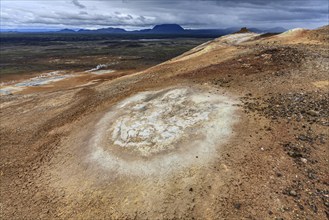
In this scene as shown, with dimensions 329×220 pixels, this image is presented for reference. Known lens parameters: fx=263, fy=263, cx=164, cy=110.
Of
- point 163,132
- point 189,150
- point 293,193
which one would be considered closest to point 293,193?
point 293,193

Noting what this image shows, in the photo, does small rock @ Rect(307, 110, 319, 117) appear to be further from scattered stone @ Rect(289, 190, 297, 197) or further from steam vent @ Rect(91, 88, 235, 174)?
scattered stone @ Rect(289, 190, 297, 197)

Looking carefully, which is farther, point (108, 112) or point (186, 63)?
point (186, 63)

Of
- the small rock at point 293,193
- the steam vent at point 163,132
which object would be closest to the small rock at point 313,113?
the steam vent at point 163,132

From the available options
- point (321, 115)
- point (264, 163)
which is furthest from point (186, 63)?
point (264, 163)

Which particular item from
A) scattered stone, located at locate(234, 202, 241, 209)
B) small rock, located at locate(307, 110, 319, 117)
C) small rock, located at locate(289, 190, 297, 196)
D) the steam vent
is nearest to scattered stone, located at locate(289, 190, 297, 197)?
small rock, located at locate(289, 190, 297, 196)

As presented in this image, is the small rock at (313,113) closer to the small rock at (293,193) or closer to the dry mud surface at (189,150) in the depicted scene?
the dry mud surface at (189,150)

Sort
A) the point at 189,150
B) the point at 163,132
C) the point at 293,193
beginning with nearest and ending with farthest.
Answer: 1. the point at 293,193
2. the point at 189,150
3. the point at 163,132

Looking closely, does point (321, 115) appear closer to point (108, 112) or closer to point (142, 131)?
point (142, 131)

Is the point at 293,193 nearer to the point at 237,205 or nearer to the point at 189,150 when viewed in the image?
the point at 237,205
